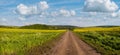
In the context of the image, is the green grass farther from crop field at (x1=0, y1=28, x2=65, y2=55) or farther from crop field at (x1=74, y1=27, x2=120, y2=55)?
crop field at (x1=0, y1=28, x2=65, y2=55)

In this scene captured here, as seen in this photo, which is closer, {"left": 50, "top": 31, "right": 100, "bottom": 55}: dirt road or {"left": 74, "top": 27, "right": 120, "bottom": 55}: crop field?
{"left": 50, "top": 31, "right": 100, "bottom": 55}: dirt road

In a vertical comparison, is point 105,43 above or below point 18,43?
below

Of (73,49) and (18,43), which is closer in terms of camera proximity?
(18,43)

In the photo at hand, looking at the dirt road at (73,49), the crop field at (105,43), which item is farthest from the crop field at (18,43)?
the crop field at (105,43)

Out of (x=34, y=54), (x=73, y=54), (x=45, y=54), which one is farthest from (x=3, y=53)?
(x=73, y=54)

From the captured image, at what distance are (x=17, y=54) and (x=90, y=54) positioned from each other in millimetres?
6403

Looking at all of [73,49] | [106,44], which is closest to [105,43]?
[106,44]

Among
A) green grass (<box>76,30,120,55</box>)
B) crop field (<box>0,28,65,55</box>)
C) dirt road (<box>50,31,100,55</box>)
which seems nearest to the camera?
crop field (<box>0,28,65,55</box>)

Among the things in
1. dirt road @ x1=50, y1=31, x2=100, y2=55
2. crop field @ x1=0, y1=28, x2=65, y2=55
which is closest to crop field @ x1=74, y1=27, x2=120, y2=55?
dirt road @ x1=50, y1=31, x2=100, y2=55

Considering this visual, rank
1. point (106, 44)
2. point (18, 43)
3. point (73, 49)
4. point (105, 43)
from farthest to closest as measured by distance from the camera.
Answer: point (105, 43), point (106, 44), point (73, 49), point (18, 43)

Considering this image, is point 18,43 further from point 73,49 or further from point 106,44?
point 106,44

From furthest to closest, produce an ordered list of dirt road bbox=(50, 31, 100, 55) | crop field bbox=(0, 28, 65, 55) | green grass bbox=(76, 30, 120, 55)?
green grass bbox=(76, 30, 120, 55)
dirt road bbox=(50, 31, 100, 55)
crop field bbox=(0, 28, 65, 55)

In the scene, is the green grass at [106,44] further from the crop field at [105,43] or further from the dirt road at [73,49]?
the dirt road at [73,49]

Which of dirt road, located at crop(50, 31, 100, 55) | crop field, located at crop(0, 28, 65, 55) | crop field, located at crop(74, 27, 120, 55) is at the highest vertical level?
crop field, located at crop(0, 28, 65, 55)
